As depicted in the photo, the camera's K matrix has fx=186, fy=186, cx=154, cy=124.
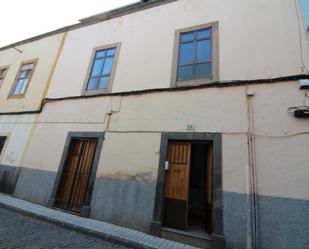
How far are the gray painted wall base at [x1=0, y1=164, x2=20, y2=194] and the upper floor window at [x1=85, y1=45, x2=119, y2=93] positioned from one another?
172 inches

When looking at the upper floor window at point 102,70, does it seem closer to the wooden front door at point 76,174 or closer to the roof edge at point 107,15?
the roof edge at point 107,15

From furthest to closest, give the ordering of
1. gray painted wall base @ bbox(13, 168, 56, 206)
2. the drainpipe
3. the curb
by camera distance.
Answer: gray painted wall base @ bbox(13, 168, 56, 206) < the curb < the drainpipe

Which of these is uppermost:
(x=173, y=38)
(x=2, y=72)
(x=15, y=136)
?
(x=2, y=72)

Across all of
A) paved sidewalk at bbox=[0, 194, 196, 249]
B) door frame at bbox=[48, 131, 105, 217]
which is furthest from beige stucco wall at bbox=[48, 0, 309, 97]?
paved sidewalk at bbox=[0, 194, 196, 249]

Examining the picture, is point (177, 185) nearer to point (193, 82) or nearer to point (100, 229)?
point (100, 229)

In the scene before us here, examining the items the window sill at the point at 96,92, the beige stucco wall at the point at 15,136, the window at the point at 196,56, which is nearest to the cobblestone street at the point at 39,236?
the beige stucco wall at the point at 15,136

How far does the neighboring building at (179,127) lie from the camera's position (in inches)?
165

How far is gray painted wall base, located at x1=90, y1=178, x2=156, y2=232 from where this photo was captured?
195 inches

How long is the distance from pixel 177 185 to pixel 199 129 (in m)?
1.64

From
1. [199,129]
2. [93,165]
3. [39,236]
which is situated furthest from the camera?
[93,165]

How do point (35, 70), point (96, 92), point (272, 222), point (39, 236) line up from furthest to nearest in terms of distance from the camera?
point (35, 70), point (96, 92), point (39, 236), point (272, 222)

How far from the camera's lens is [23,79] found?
9492 millimetres

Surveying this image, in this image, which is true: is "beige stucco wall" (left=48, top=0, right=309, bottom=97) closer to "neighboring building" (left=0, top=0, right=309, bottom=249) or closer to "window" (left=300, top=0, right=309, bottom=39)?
"neighboring building" (left=0, top=0, right=309, bottom=249)

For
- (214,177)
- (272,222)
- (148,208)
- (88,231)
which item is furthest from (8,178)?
(272,222)
